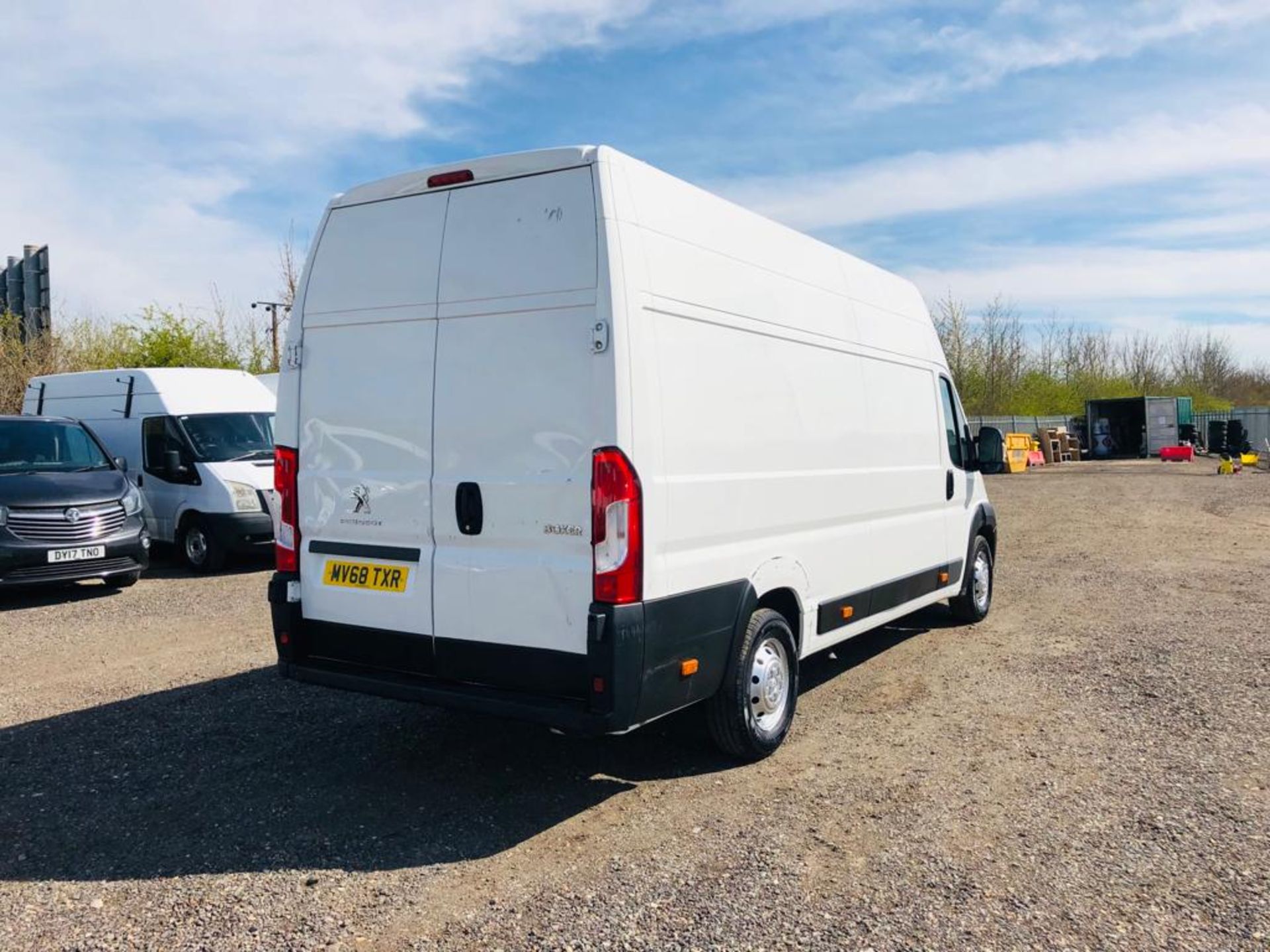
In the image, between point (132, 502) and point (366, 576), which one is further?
point (132, 502)

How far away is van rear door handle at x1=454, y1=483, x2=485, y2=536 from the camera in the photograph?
445 cm

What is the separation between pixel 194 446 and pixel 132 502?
1692 mm

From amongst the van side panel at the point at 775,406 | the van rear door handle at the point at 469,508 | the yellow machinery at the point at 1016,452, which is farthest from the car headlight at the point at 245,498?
the yellow machinery at the point at 1016,452

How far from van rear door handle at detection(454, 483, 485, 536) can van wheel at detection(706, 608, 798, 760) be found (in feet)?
4.48

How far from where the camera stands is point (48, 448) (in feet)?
35.8

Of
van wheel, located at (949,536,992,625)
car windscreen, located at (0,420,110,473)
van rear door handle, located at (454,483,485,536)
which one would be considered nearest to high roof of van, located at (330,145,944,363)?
van rear door handle, located at (454,483,485,536)

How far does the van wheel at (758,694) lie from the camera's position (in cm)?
482

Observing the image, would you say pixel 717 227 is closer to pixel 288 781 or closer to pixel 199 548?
pixel 288 781

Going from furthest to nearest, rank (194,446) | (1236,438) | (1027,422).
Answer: (1027,422) → (1236,438) → (194,446)

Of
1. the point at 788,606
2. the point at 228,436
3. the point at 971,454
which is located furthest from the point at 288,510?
the point at 228,436

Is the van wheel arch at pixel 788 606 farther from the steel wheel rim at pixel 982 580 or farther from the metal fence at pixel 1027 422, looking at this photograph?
the metal fence at pixel 1027 422

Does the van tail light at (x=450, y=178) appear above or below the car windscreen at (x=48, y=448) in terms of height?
above

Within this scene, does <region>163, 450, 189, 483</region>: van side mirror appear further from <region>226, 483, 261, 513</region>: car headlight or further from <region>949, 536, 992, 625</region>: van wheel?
<region>949, 536, 992, 625</region>: van wheel

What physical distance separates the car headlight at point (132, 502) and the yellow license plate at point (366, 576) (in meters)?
6.80
